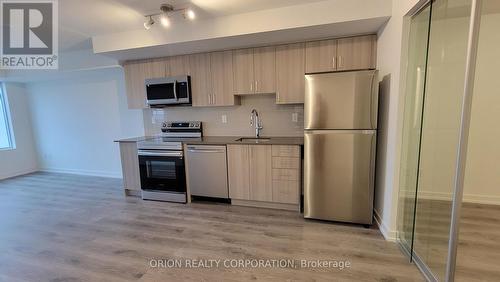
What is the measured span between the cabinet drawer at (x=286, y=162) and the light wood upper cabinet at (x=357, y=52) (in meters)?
1.26

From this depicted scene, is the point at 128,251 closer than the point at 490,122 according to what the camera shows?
Yes

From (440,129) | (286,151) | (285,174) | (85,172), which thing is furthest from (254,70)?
(85,172)

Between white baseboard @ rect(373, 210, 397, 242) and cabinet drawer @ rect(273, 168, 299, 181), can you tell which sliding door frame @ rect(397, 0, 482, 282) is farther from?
cabinet drawer @ rect(273, 168, 299, 181)

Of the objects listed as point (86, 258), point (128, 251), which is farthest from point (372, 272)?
point (86, 258)

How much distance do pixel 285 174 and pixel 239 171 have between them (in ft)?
2.03

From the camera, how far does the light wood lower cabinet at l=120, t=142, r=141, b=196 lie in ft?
11.9

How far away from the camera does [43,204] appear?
3596 millimetres

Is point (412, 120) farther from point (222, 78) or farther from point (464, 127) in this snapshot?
point (222, 78)

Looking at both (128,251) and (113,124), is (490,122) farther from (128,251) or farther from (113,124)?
(113,124)

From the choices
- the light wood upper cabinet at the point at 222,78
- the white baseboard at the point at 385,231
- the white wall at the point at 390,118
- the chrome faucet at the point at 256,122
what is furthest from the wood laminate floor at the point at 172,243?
the light wood upper cabinet at the point at 222,78

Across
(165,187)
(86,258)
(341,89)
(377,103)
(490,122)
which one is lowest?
(86,258)

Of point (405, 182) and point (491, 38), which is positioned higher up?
point (491, 38)

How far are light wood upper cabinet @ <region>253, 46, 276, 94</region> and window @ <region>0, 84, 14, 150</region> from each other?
5779 millimetres

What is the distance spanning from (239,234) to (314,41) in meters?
2.46
